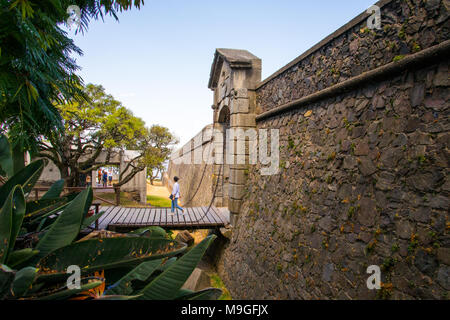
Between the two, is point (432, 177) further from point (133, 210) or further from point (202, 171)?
point (202, 171)

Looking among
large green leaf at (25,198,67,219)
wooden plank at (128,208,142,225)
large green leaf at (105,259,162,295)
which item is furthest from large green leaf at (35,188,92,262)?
wooden plank at (128,208,142,225)

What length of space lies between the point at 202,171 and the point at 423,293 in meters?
9.86

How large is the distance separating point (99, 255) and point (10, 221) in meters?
0.27

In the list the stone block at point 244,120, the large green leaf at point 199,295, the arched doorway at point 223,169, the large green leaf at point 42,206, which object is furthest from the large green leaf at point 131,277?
the arched doorway at point 223,169

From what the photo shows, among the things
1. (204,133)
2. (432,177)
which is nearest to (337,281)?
(432,177)

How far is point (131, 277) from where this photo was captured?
31.3 inches

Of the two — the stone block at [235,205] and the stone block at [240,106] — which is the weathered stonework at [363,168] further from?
the stone block at [235,205]

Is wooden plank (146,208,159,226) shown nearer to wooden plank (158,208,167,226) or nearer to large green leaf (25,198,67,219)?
wooden plank (158,208,167,226)

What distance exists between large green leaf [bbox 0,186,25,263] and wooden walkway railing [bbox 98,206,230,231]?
17.7 feet

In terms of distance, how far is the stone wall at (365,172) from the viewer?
2.31 m

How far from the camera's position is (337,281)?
10.6ft

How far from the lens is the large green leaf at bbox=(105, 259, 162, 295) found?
0.76 metres

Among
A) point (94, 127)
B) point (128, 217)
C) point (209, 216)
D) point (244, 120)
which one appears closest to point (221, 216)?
point (209, 216)

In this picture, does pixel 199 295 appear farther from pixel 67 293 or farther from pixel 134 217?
pixel 134 217
